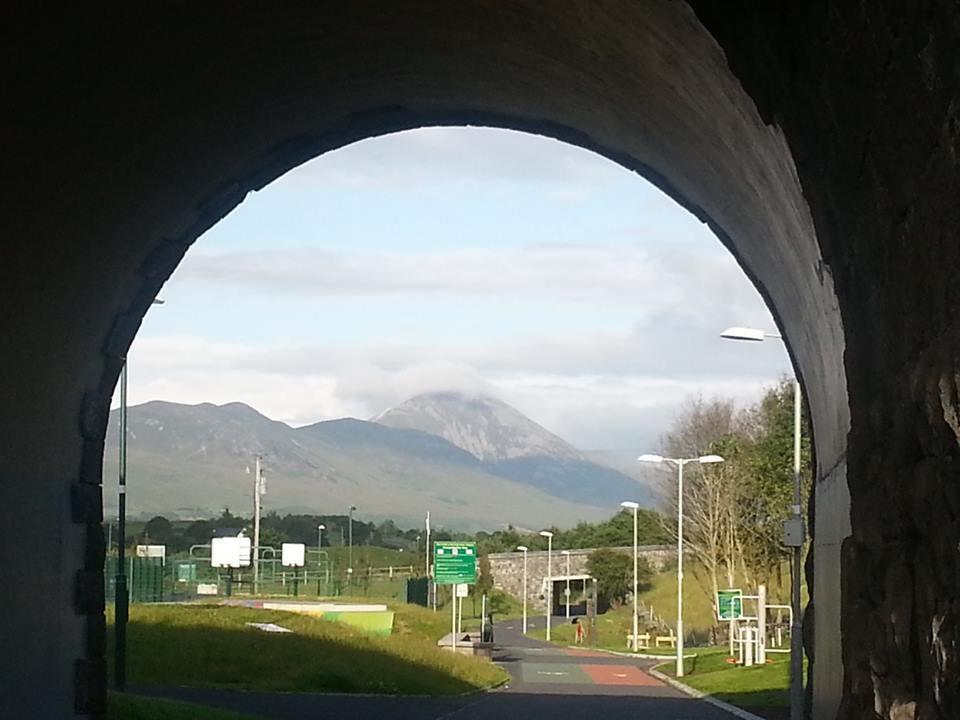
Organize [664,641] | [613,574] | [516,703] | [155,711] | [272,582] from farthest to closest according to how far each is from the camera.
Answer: [613,574]
[664,641]
[272,582]
[516,703]
[155,711]

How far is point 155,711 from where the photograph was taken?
2072 cm

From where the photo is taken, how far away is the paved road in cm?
2825

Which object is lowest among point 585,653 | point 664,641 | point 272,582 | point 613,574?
point 664,641

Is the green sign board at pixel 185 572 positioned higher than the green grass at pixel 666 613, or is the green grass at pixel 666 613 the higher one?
the green sign board at pixel 185 572

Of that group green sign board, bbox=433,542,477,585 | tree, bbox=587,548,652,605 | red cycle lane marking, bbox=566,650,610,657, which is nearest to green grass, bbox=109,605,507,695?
green sign board, bbox=433,542,477,585

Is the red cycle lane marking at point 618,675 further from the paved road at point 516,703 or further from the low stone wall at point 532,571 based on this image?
the low stone wall at point 532,571

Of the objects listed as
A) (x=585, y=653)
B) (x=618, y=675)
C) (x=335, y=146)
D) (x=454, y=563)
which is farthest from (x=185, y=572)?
(x=335, y=146)

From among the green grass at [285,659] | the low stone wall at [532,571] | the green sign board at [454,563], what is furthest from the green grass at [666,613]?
the green grass at [285,659]

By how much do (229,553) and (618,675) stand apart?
98.1ft

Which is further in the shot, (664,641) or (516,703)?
(664,641)

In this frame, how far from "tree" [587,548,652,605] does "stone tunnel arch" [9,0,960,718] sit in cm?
8702

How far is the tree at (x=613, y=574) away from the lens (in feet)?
328

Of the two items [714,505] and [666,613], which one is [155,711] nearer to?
[714,505]

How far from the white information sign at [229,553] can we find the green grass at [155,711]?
1941 inches
